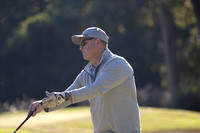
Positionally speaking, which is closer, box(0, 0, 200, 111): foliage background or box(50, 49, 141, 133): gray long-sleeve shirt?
box(50, 49, 141, 133): gray long-sleeve shirt

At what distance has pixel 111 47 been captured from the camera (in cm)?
3344

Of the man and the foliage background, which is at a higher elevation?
the man

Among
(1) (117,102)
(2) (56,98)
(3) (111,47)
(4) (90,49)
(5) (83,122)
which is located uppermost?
(4) (90,49)

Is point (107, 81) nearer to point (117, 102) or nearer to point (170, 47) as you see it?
point (117, 102)

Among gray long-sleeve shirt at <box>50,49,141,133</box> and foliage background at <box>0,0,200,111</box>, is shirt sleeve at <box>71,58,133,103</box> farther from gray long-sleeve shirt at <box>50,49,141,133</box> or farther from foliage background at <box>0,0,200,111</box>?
foliage background at <box>0,0,200,111</box>

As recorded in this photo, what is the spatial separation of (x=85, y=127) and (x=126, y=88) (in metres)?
8.63

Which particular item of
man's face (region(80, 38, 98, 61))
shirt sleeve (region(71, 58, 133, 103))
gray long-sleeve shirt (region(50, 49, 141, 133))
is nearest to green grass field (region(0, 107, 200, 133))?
man's face (region(80, 38, 98, 61))

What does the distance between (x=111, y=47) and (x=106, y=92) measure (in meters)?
29.0

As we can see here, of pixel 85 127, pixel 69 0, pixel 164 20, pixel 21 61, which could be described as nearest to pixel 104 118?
pixel 85 127

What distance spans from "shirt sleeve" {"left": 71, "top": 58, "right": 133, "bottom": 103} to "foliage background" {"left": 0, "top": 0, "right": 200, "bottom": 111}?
20.7 meters

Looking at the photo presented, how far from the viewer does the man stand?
427 centimetres

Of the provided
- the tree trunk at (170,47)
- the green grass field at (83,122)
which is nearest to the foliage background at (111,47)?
the tree trunk at (170,47)

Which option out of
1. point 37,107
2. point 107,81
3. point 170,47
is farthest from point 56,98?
point 170,47

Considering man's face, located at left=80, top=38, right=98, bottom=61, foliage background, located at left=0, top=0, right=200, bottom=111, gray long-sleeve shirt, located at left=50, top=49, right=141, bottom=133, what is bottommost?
Result: foliage background, located at left=0, top=0, right=200, bottom=111
